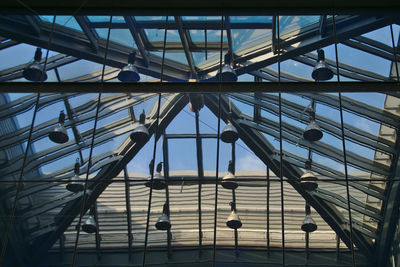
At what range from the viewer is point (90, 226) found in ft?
34.2

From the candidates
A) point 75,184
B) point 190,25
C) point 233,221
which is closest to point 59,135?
point 75,184

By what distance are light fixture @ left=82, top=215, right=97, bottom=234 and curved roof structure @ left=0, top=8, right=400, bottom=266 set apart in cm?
10

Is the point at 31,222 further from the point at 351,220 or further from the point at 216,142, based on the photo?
the point at 351,220

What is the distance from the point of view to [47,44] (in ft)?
42.4

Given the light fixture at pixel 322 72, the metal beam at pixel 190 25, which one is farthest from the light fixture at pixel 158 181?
the light fixture at pixel 322 72

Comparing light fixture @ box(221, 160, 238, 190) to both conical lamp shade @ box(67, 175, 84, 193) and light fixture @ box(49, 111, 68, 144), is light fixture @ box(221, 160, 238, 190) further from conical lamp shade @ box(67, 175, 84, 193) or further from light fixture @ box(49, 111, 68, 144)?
light fixture @ box(49, 111, 68, 144)

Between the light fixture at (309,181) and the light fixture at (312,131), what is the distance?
93 centimetres

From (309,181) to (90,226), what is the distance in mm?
4736

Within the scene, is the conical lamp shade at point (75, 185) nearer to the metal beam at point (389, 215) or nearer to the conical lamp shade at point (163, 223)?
the conical lamp shade at point (163, 223)

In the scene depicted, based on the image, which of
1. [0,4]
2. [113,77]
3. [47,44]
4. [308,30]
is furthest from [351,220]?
[0,4]

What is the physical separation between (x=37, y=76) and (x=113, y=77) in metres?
1.86

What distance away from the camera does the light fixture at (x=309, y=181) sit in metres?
10.8

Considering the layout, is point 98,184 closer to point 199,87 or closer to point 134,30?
point 199,87

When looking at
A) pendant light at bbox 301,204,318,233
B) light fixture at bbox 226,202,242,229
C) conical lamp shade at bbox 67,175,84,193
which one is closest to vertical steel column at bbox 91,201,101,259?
conical lamp shade at bbox 67,175,84,193
